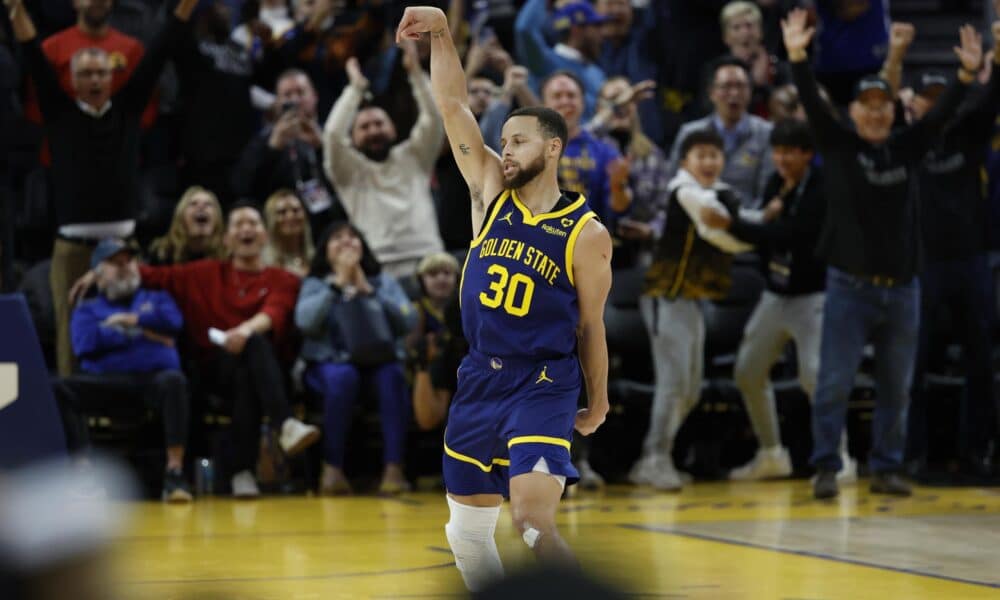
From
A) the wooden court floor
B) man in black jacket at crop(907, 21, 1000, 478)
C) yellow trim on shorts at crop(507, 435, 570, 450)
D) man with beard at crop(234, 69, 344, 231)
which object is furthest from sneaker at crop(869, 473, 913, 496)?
yellow trim on shorts at crop(507, 435, 570, 450)

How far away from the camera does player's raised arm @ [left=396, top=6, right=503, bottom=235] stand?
221 inches

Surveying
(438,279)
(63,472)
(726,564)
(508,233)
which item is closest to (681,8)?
(438,279)

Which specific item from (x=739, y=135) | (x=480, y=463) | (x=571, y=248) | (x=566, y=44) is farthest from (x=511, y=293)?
(x=566, y=44)

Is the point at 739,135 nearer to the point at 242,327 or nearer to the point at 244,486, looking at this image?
the point at 242,327

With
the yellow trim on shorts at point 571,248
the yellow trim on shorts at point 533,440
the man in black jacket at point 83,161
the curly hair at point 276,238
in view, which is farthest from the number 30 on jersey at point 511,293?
the curly hair at point 276,238

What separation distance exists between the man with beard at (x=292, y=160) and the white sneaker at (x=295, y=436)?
2.20 m

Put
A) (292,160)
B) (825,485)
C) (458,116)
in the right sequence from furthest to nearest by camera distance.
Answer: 1. (292,160)
2. (825,485)
3. (458,116)

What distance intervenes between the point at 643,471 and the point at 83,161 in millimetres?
4515

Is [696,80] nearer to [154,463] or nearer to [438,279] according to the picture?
[438,279]

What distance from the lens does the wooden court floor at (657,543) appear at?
6.30m

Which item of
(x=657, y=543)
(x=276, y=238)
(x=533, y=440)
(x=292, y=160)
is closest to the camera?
(x=533, y=440)

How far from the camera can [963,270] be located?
10.7 metres

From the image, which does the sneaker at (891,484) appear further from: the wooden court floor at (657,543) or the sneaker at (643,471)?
the sneaker at (643,471)

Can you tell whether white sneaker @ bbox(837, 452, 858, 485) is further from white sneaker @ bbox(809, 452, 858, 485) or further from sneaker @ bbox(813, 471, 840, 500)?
sneaker @ bbox(813, 471, 840, 500)
